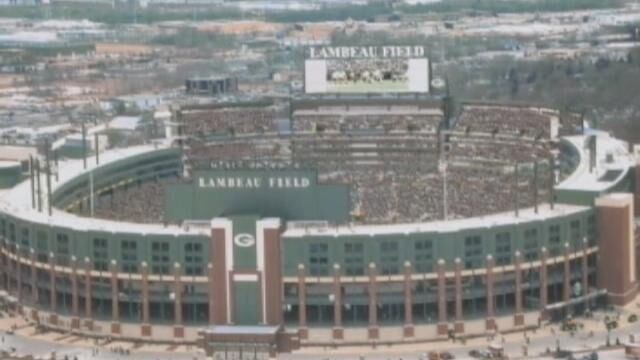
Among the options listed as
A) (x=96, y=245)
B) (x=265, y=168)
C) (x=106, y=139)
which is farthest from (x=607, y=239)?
(x=106, y=139)

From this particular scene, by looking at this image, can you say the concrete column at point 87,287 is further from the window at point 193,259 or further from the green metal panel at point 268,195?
the green metal panel at point 268,195

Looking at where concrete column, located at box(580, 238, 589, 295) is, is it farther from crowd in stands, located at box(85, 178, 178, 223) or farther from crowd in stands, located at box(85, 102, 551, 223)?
crowd in stands, located at box(85, 102, 551, 223)

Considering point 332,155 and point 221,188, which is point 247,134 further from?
point 221,188

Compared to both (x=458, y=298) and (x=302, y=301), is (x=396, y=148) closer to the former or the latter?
(x=458, y=298)

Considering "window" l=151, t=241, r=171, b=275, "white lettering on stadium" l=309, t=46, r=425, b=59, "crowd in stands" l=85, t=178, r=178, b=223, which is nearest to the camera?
"window" l=151, t=241, r=171, b=275

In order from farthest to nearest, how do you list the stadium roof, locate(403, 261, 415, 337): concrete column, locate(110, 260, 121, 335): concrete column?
the stadium roof → locate(110, 260, 121, 335): concrete column → locate(403, 261, 415, 337): concrete column

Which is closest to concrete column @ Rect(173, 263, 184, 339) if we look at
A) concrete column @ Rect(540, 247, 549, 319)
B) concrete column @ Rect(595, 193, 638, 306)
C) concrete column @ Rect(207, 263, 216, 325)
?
concrete column @ Rect(207, 263, 216, 325)
